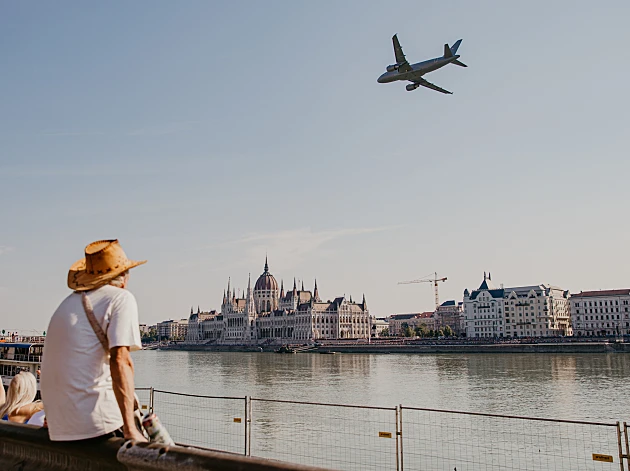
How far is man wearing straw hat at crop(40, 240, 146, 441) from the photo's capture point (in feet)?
9.87

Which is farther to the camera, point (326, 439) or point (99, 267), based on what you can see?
point (326, 439)

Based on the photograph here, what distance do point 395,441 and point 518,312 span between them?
124439 millimetres

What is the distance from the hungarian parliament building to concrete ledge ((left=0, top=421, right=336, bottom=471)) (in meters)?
138

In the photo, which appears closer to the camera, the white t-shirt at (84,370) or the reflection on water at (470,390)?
the white t-shirt at (84,370)

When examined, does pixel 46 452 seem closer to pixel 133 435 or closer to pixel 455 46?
pixel 133 435

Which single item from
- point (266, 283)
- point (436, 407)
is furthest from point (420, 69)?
point (266, 283)

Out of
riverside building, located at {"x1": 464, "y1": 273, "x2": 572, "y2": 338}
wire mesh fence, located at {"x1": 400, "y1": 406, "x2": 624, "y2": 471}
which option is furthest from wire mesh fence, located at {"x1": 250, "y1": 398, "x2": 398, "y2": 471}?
riverside building, located at {"x1": 464, "y1": 273, "x2": 572, "y2": 338}

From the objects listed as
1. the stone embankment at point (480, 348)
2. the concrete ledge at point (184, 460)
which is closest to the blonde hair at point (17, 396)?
the concrete ledge at point (184, 460)

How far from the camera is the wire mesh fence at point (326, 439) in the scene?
14.3 meters

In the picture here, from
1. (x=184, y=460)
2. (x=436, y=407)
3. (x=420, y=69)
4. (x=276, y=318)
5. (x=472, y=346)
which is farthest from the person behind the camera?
(x=276, y=318)

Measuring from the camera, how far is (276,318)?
164m

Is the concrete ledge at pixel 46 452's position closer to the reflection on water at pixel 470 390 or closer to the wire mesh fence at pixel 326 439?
the wire mesh fence at pixel 326 439

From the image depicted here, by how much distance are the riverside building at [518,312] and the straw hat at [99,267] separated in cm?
13152

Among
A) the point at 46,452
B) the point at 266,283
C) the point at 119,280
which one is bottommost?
the point at 46,452
